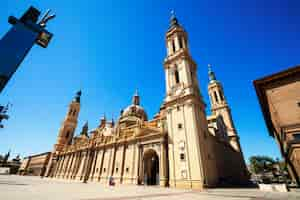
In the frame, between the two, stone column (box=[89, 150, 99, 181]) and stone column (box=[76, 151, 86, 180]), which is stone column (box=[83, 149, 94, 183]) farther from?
stone column (box=[76, 151, 86, 180])

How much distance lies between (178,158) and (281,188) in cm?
1017

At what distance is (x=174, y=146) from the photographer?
2062cm

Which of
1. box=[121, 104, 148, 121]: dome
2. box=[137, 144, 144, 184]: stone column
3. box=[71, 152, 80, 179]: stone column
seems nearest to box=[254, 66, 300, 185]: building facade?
box=[137, 144, 144, 184]: stone column

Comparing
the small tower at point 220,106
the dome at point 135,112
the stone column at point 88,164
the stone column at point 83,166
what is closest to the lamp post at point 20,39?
the stone column at point 88,164

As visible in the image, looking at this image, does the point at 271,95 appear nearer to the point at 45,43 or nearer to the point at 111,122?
the point at 45,43

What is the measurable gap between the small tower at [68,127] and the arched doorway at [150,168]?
4267cm

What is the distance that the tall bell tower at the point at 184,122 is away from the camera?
17.9 meters

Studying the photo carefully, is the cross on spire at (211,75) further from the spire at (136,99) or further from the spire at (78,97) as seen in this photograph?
the spire at (78,97)

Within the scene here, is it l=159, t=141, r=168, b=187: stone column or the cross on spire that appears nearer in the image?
l=159, t=141, r=168, b=187: stone column

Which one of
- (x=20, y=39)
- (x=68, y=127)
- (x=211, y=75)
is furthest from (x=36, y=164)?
(x=211, y=75)

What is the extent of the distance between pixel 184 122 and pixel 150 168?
10928mm

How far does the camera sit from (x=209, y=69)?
4841cm

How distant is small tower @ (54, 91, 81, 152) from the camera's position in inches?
2139

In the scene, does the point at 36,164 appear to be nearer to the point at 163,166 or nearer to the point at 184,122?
A: the point at 163,166
